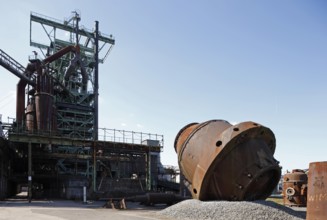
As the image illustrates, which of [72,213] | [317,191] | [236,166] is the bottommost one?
[72,213]

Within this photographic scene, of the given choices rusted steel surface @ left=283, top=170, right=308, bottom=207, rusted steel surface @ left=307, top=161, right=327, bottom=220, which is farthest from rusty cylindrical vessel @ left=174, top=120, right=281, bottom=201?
rusted steel surface @ left=307, top=161, right=327, bottom=220

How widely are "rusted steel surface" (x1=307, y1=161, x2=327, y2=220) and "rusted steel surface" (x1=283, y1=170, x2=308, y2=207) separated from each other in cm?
1853

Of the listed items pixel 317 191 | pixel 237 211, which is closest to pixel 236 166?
pixel 237 211

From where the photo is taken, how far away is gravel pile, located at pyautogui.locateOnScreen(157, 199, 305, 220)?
13344 mm

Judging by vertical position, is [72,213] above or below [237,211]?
below

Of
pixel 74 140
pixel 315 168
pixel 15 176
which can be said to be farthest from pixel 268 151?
pixel 15 176

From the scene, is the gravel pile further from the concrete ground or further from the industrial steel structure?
the industrial steel structure

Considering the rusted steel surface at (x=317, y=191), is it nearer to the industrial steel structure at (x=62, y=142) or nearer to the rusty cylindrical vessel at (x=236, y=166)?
the rusty cylindrical vessel at (x=236, y=166)

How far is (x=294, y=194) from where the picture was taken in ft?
73.9

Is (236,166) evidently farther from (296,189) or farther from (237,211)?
(296,189)

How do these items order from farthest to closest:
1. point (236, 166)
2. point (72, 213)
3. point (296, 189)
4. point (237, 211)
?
point (296, 189)
point (72, 213)
point (236, 166)
point (237, 211)

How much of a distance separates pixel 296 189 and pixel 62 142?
1990 cm

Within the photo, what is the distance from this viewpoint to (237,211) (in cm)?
1361

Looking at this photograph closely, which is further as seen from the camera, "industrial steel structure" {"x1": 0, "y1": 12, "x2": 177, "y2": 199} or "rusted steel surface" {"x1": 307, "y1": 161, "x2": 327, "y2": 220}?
"industrial steel structure" {"x1": 0, "y1": 12, "x2": 177, "y2": 199}
